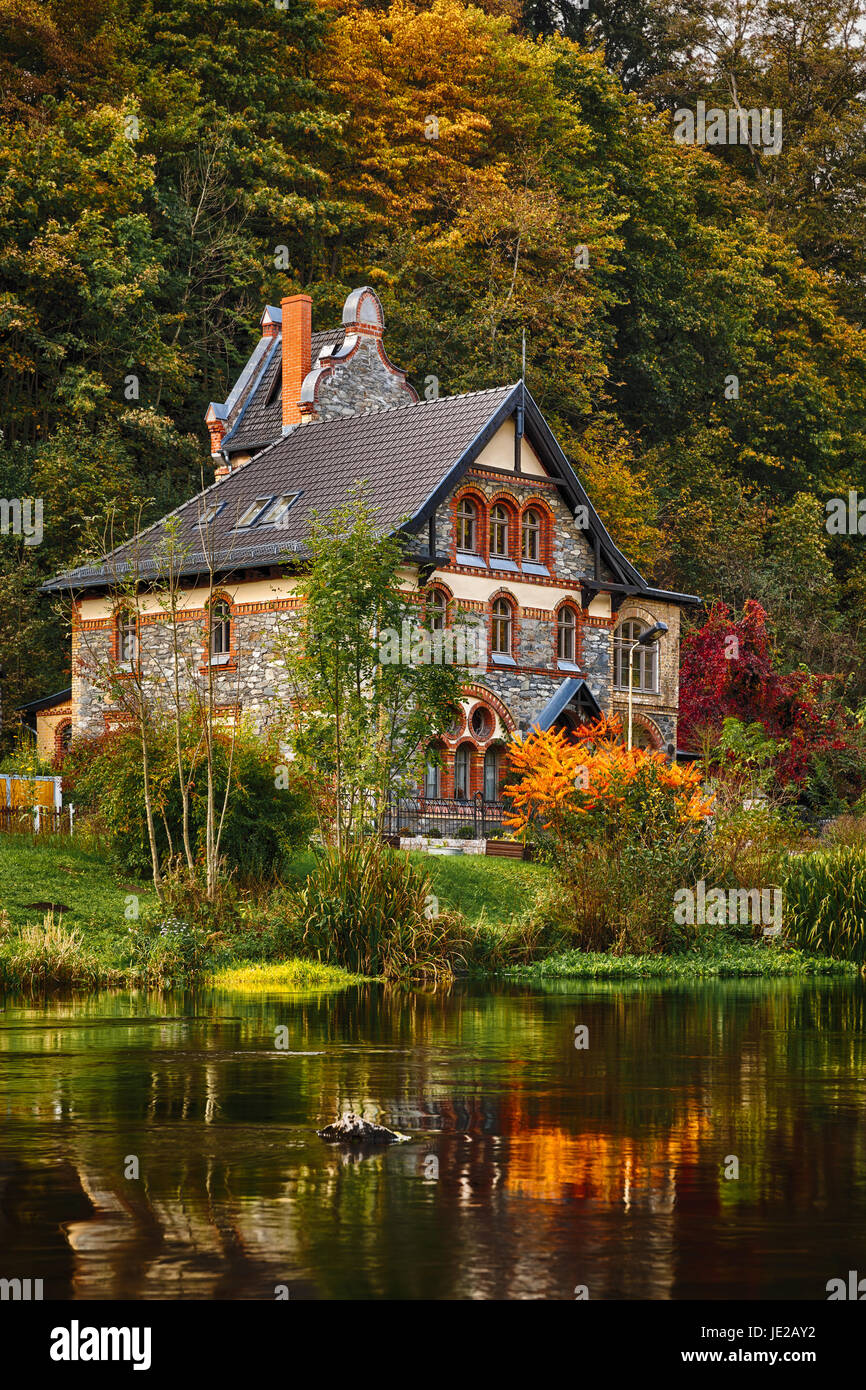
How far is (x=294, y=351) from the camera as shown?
48.3 m

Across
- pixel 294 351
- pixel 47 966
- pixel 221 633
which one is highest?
pixel 294 351

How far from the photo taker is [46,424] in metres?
51.8

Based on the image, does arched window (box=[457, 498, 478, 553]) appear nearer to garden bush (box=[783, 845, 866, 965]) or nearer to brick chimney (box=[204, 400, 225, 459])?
brick chimney (box=[204, 400, 225, 459])

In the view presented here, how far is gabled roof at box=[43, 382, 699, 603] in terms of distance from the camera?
132 feet

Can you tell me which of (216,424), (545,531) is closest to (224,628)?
(545,531)

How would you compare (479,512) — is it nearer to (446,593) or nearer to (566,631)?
(446,593)

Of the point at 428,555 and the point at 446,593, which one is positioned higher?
the point at 428,555

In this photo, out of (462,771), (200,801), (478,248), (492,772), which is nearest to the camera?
(200,801)

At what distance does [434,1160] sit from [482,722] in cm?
3240

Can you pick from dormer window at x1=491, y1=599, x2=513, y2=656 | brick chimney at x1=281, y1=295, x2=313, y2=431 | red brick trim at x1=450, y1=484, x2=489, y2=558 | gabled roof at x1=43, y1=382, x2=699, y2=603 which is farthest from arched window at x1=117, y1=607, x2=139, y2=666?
dormer window at x1=491, y1=599, x2=513, y2=656

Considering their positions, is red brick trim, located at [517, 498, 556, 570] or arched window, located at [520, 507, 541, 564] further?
red brick trim, located at [517, 498, 556, 570]

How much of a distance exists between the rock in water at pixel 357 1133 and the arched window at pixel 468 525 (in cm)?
3166

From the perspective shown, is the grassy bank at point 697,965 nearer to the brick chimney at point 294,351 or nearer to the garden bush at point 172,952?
the garden bush at point 172,952

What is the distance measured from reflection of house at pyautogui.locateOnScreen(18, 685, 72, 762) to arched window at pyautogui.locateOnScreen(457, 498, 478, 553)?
10895mm
